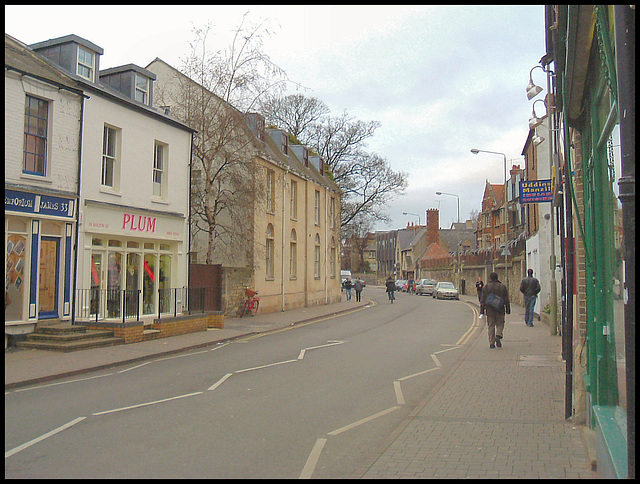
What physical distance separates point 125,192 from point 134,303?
3526mm

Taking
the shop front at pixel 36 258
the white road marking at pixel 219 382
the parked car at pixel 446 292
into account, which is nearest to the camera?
the white road marking at pixel 219 382

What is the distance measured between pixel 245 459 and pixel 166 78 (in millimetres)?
23320

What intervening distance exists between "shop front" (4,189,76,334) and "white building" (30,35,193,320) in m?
0.48

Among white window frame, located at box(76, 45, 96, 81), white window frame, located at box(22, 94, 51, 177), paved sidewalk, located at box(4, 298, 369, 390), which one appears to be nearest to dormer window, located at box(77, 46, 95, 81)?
white window frame, located at box(76, 45, 96, 81)

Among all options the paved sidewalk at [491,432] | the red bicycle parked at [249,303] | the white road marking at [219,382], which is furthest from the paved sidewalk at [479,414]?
the red bicycle parked at [249,303]

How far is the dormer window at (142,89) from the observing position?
66.0ft

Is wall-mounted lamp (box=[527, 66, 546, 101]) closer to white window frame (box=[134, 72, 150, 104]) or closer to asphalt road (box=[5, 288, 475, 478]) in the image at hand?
asphalt road (box=[5, 288, 475, 478])

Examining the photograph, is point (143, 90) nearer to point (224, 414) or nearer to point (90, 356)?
point (90, 356)

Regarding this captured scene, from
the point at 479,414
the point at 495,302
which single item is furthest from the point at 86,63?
the point at 479,414

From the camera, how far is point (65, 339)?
46.6 feet

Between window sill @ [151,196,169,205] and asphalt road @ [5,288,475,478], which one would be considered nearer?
asphalt road @ [5,288,475,478]

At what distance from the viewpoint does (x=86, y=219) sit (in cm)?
1627

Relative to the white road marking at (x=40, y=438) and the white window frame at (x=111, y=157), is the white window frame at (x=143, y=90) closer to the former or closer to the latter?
the white window frame at (x=111, y=157)

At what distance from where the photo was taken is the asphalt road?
570 centimetres
